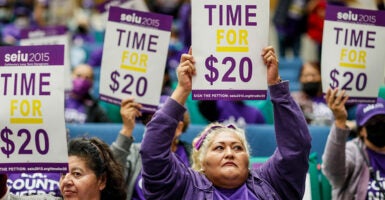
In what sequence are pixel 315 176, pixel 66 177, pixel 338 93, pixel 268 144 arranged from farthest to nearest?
pixel 268 144 < pixel 315 176 < pixel 338 93 < pixel 66 177

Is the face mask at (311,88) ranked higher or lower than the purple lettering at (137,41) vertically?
lower

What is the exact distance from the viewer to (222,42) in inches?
190

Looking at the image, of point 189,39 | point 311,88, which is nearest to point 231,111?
point 311,88

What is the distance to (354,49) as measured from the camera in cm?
590

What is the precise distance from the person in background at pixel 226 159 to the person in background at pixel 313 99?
3.24 meters

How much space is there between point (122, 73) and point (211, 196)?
1.98 m

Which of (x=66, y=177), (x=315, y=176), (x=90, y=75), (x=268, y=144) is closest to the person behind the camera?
(x=66, y=177)

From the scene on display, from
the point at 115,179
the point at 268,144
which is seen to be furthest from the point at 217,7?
the point at 268,144

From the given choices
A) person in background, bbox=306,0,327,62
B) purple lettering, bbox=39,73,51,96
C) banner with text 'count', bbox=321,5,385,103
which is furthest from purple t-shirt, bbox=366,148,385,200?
person in background, bbox=306,0,327,62

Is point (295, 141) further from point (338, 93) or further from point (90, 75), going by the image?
point (90, 75)

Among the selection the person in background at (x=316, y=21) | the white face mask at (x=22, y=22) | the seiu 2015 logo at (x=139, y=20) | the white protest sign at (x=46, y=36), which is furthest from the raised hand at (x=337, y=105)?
the white face mask at (x=22, y=22)

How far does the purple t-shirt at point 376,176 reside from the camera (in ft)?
Answer: 19.1

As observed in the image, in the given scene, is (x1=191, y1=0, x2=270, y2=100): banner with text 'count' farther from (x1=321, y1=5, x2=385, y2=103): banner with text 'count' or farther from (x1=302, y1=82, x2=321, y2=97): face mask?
(x1=302, y1=82, x2=321, y2=97): face mask

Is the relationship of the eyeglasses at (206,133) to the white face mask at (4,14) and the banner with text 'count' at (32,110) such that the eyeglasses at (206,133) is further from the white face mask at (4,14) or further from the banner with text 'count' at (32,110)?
the white face mask at (4,14)
